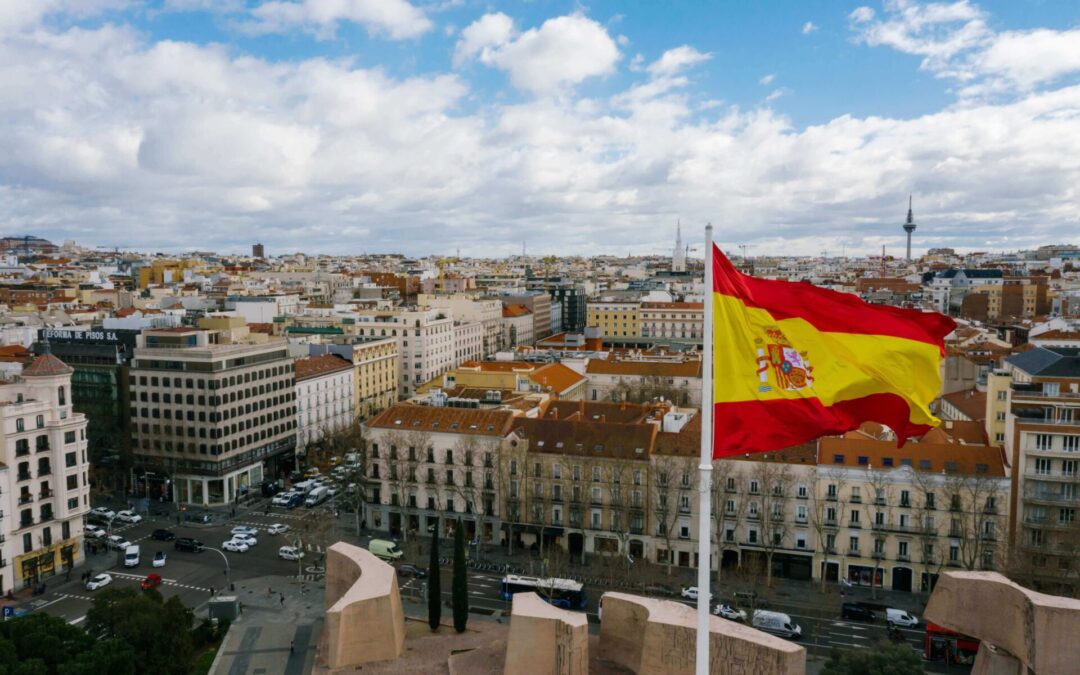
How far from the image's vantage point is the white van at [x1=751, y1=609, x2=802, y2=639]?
47.1 m

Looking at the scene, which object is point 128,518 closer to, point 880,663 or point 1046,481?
point 880,663

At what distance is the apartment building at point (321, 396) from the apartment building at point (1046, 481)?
210 feet

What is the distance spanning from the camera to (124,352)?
258ft

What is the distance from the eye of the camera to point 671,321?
158 m

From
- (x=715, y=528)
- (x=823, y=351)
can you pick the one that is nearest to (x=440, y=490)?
(x=715, y=528)

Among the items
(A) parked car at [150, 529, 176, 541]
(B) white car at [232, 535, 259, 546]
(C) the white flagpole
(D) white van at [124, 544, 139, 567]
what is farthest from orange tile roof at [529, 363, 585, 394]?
(C) the white flagpole

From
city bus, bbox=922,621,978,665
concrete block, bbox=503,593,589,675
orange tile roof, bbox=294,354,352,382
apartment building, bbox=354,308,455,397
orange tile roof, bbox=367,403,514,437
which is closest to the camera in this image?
concrete block, bbox=503,593,589,675

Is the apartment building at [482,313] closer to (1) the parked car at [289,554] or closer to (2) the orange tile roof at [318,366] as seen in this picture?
(2) the orange tile roof at [318,366]

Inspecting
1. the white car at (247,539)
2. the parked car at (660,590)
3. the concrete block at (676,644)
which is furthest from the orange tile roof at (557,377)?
the concrete block at (676,644)

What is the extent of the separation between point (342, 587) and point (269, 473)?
Result: 150 ft

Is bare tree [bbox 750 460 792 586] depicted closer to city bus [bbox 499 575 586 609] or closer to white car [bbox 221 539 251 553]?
city bus [bbox 499 575 586 609]

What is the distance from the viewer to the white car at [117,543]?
203 ft

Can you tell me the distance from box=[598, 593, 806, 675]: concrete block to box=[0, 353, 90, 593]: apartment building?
135 feet

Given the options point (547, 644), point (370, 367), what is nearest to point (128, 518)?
point (370, 367)
